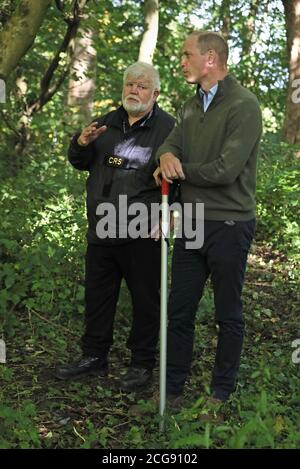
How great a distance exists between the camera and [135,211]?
4473 millimetres

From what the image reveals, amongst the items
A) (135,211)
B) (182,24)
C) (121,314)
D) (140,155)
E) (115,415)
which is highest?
(182,24)

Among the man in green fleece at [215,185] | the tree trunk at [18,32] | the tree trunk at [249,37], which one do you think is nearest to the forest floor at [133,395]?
the man in green fleece at [215,185]

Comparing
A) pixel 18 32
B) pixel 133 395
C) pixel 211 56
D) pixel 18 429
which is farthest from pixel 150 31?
pixel 18 429

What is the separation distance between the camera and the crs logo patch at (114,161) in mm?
4484

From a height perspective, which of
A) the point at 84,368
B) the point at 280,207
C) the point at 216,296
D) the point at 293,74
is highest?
the point at 293,74

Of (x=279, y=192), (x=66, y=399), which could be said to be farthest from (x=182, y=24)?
(x=66, y=399)

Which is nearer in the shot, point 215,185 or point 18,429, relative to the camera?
point 18,429

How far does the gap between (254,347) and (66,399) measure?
72.5 inches

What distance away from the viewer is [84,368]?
15.5ft

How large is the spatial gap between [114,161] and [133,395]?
1.59 metres

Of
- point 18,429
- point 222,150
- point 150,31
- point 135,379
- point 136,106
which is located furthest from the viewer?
point 150,31

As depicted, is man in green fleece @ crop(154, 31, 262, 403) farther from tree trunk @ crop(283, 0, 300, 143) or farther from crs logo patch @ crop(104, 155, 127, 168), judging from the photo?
tree trunk @ crop(283, 0, 300, 143)

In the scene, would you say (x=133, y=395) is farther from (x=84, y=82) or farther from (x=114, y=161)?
(x=84, y=82)
